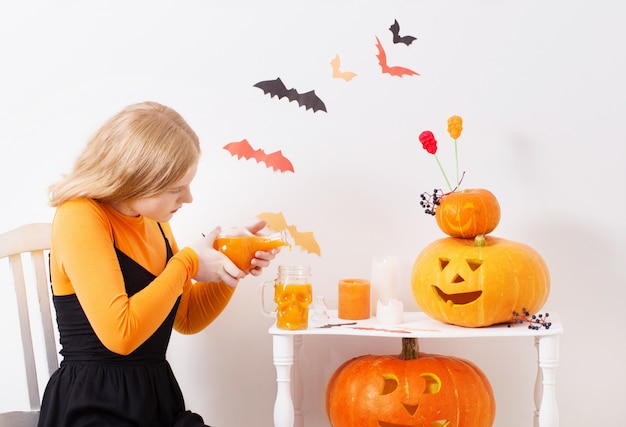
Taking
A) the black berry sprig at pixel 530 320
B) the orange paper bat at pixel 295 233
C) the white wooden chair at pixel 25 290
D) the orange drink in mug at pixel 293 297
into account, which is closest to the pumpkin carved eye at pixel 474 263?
the black berry sprig at pixel 530 320

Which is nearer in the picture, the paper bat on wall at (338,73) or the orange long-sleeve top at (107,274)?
the orange long-sleeve top at (107,274)

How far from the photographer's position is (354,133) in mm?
1903

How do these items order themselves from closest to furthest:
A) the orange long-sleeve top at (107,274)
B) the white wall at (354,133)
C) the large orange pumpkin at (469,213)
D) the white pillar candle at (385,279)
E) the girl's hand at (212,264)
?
the orange long-sleeve top at (107,274) < the girl's hand at (212,264) < the large orange pumpkin at (469,213) < the white pillar candle at (385,279) < the white wall at (354,133)

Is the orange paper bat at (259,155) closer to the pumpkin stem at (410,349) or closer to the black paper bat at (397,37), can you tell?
the black paper bat at (397,37)

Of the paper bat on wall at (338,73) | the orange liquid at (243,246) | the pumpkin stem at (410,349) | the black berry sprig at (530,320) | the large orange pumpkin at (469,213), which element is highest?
the paper bat on wall at (338,73)

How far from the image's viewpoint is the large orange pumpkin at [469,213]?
1620mm

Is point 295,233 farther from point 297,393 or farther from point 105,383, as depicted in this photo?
point 105,383

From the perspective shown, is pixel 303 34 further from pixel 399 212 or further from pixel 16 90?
pixel 16 90

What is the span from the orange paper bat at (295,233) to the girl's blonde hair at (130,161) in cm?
49

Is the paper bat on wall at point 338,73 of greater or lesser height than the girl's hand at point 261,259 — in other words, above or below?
above

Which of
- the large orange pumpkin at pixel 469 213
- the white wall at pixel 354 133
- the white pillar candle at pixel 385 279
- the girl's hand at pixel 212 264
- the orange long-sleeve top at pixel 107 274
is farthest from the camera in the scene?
the white wall at pixel 354 133

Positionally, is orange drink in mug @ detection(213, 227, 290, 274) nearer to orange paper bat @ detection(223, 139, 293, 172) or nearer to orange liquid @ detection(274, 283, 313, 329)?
orange liquid @ detection(274, 283, 313, 329)

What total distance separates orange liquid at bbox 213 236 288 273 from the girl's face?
124 mm

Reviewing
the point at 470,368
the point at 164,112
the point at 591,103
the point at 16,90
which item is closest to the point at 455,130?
the point at 591,103
